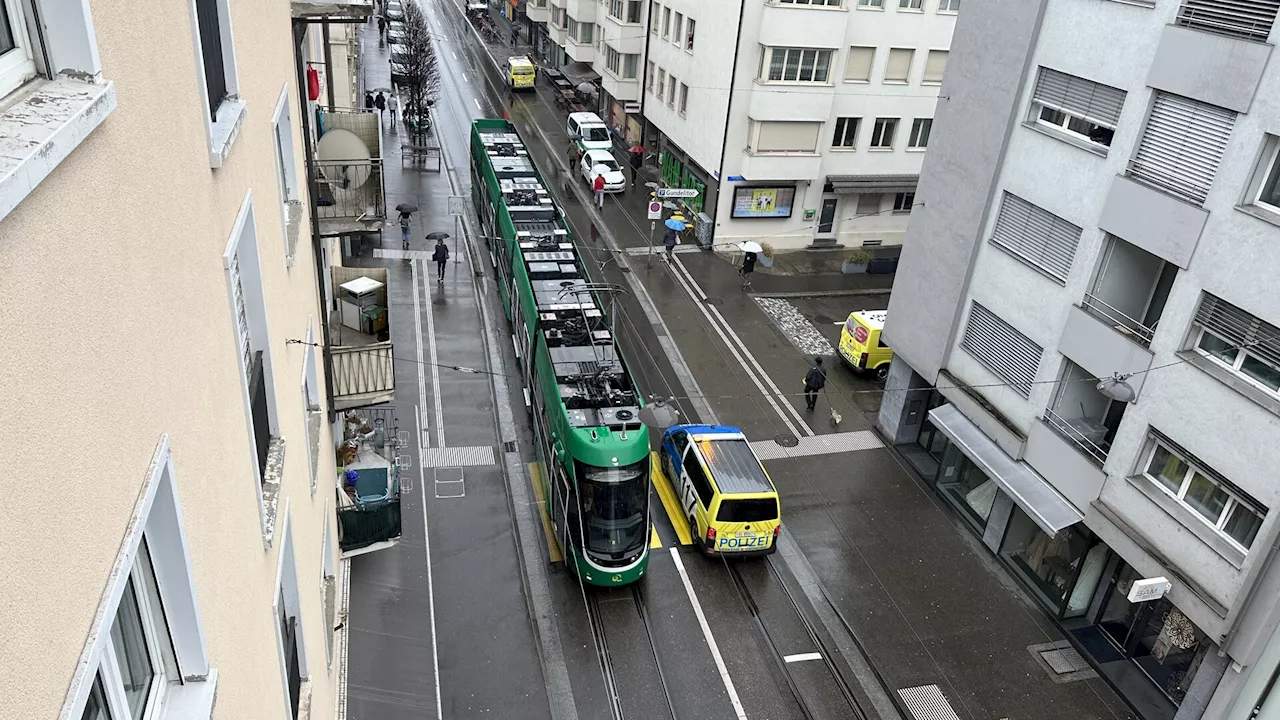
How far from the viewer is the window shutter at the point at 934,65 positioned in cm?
3359

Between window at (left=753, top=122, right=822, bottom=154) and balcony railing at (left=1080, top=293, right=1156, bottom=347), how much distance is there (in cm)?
1811

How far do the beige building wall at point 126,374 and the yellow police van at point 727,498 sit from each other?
1286 cm

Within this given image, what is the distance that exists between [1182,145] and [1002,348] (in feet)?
19.0

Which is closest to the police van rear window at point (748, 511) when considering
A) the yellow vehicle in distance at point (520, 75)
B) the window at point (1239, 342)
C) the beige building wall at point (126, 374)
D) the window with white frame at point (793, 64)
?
the window at point (1239, 342)

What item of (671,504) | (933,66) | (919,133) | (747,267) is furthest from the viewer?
(919,133)

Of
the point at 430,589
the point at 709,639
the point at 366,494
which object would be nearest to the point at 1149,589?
the point at 709,639

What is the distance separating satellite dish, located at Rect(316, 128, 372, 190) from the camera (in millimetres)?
14266

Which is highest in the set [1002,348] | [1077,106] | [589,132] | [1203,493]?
[1077,106]

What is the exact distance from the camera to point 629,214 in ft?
128

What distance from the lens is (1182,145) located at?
48.3 ft

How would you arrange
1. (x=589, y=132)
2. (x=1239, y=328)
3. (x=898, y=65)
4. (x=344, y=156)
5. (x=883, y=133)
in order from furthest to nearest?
(x=589, y=132), (x=883, y=133), (x=898, y=65), (x=344, y=156), (x=1239, y=328)

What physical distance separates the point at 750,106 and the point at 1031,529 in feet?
63.8

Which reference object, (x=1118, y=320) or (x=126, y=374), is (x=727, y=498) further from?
(x=126, y=374)

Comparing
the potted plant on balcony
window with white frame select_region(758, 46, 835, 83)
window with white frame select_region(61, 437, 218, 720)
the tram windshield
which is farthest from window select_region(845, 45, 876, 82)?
window with white frame select_region(61, 437, 218, 720)
